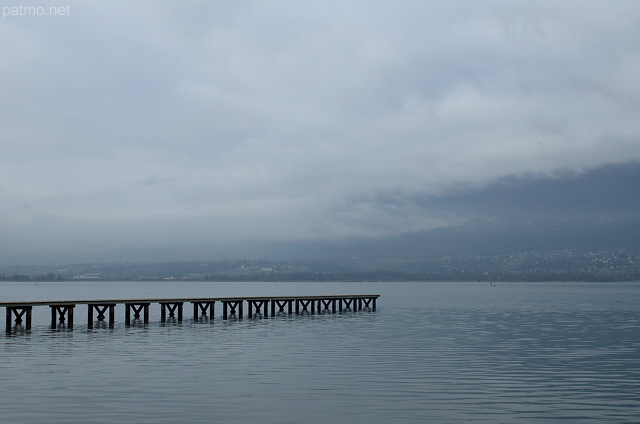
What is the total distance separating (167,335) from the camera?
1794 inches

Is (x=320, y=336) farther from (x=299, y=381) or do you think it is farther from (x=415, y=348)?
(x=299, y=381)

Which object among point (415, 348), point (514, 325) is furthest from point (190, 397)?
point (514, 325)

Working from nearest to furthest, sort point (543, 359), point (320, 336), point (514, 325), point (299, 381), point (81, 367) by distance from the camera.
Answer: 1. point (299, 381)
2. point (81, 367)
3. point (543, 359)
4. point (320, 336)
5. point (514, 325)

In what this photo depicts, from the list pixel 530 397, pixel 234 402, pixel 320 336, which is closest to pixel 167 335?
pixel 320 336

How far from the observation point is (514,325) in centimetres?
5741

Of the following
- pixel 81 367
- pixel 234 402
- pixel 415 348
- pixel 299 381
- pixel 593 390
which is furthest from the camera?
pixel 415 348

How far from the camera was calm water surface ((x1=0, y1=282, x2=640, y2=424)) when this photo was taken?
2016cm

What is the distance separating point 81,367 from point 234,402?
10.5m

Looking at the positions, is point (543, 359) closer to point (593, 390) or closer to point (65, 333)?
point (593, 390)

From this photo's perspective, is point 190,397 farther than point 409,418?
Yes

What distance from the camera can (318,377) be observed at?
27.0 m

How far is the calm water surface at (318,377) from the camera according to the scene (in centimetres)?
2016

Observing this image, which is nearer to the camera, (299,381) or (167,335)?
(299,381)

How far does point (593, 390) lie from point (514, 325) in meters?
33.9
